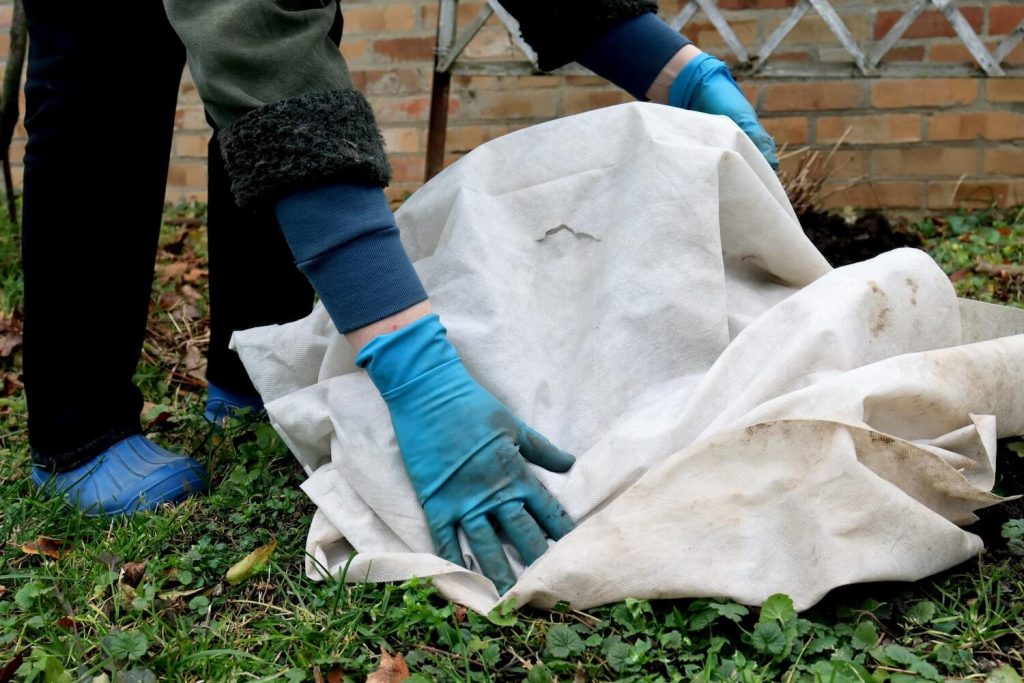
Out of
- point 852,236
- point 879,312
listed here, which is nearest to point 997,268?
point 852,236

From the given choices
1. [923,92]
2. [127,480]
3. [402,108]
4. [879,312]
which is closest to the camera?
[879,312]

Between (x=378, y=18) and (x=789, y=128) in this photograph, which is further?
(x=378, y=18)

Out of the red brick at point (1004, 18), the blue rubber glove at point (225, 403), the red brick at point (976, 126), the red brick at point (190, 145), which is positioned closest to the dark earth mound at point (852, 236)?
the red brick at point (976, 126)

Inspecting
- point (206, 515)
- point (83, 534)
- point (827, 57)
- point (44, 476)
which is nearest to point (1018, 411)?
point (206, 515)

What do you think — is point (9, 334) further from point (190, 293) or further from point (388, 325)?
point (388, 325)

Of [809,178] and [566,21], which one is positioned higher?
[566,21]

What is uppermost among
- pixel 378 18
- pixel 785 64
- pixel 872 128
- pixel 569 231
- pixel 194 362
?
pixel 378 18

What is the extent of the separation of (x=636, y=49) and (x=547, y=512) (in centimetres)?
104

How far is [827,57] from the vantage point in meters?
3.04

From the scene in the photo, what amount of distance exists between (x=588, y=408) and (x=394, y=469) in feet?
0.99

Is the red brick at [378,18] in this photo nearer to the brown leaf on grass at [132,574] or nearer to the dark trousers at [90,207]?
the dark trousers at [90,207]

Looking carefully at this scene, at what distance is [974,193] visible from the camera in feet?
10.3

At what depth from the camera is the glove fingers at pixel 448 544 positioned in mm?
1238

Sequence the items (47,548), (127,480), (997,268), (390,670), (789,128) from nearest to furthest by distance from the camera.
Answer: (390,670), (47,548), (127,480), (997,268), (789,128)
